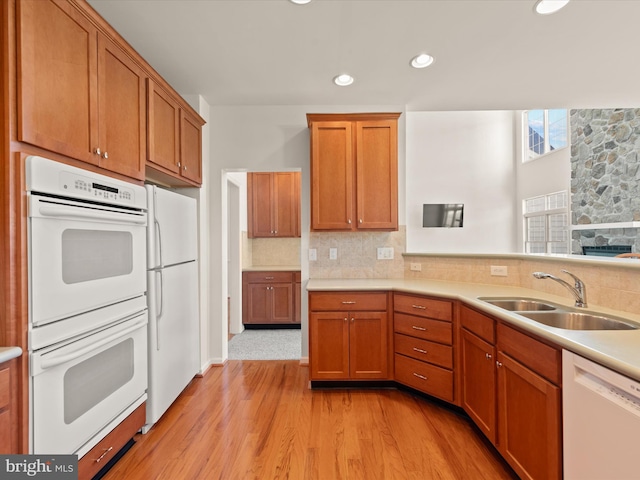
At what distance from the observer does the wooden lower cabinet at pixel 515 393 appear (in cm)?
142

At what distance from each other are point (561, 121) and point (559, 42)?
537cm

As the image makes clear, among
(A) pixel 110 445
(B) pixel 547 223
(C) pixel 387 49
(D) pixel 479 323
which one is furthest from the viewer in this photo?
(B) pixel 547 223

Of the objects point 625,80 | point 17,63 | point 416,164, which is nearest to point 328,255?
point 17,63

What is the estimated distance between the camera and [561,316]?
76.0 inches

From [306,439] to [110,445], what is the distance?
1.11 metres

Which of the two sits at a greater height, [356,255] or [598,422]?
[356,255]

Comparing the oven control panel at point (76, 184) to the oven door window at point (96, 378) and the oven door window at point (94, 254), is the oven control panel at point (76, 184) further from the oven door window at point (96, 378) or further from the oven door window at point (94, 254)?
the oven door window at point (96, 378)

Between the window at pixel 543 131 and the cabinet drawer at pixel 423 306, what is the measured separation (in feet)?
19.6

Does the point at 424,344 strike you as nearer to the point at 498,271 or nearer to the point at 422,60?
the point at 498,271

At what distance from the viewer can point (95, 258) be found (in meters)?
1.71

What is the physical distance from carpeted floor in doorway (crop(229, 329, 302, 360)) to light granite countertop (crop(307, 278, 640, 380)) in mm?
1119

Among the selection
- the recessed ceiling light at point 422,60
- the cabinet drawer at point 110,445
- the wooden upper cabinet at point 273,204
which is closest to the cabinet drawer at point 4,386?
the cabinet drawer at point 110,445

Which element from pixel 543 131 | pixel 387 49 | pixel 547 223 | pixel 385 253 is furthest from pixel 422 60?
pixel 543 131

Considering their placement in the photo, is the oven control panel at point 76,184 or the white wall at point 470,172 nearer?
the oven control panel at point 76,184
